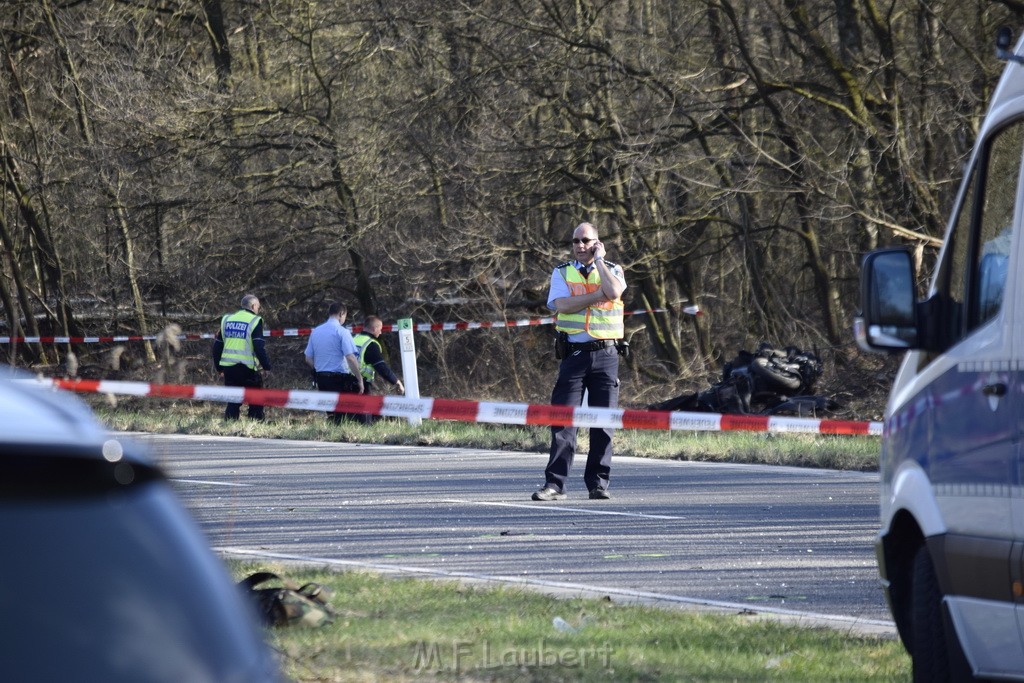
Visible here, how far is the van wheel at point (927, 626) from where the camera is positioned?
4430 mm

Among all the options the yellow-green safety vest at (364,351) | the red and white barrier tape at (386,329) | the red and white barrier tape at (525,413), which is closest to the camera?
the red and white barrier tape at (525,413)

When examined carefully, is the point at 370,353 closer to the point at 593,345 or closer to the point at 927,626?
the point at 593,345

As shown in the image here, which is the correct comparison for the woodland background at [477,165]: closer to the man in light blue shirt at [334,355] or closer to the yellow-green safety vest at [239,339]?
the yellow-green safety vest at [239,339]

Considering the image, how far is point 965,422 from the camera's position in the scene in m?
4.20

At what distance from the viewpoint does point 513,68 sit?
68.2 ft

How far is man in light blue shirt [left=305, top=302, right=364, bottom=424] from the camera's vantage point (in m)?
18.7

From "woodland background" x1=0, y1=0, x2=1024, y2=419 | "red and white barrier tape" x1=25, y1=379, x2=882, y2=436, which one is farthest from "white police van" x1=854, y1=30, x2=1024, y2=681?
"woodland background" x1=0, y1=0, x2=1024, y2=419

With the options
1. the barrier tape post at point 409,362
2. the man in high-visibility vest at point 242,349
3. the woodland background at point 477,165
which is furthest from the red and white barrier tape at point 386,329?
the barrier tape post at point 409,362

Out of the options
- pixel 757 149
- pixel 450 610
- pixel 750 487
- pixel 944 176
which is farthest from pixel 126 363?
pixel 450 610

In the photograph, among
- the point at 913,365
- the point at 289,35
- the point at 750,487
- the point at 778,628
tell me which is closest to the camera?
the point at 913,365

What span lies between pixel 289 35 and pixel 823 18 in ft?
30.4

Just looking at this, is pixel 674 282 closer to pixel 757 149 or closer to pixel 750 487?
pixel 757 149

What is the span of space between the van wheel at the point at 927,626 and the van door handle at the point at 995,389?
68 cm

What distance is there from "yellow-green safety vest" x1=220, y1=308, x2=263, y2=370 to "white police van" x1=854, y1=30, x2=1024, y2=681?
15.3 meters
